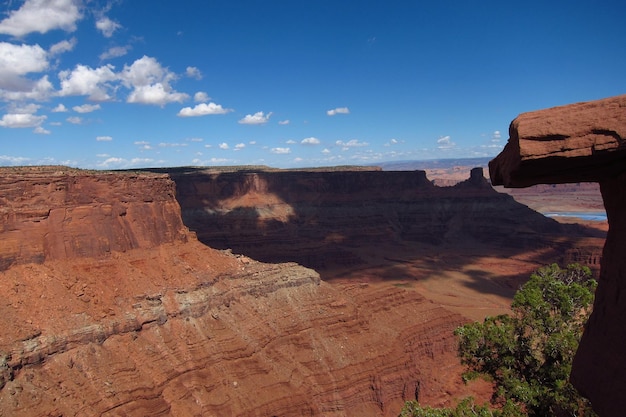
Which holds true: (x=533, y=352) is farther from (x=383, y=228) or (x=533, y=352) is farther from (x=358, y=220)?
(x=383, y=228)

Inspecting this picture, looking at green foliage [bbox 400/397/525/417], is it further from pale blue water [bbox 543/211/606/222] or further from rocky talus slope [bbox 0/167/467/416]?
pale blue water [bbox 543/211/606/222]

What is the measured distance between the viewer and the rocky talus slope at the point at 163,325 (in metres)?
20.9

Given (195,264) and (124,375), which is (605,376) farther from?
(195,264)

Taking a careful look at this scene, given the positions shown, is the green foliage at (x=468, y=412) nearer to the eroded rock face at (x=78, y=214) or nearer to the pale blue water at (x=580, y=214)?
the eroded rock face at (x=78, y=214)

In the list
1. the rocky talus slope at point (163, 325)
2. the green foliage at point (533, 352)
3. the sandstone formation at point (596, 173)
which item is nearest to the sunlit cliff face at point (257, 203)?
the rocky talus slope at point (163, 325)

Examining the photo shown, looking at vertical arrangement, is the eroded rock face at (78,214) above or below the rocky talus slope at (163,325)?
above

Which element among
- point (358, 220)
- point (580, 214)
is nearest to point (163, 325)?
point (358, 220)

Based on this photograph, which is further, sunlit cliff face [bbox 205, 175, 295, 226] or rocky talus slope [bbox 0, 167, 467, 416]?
sunlit cliff face [bbox 205, 175, 295, 226]

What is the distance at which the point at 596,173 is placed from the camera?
6.97 m

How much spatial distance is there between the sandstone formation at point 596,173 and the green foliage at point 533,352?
457 cm

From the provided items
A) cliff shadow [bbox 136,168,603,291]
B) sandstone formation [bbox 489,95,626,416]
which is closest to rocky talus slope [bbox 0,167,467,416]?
sandstone formation [bbox 489,95,626,416]

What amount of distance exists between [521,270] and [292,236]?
3395 cm

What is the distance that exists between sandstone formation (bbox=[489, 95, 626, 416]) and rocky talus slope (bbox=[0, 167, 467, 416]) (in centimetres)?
1936

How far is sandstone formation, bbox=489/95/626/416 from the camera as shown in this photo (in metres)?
6.18
